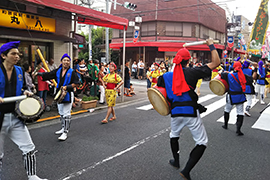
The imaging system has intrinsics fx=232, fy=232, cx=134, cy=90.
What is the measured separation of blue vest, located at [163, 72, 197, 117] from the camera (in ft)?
11.3

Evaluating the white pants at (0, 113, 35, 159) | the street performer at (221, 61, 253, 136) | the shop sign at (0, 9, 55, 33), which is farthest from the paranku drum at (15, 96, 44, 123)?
the shop sign at (0, 9, 55, 33)

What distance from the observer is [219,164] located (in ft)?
13.8

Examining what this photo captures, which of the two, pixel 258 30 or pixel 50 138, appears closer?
pixel 50 138

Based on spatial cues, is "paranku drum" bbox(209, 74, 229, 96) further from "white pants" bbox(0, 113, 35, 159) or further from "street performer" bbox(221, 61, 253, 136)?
"white pants" bbox(0, 113, 35, 159)

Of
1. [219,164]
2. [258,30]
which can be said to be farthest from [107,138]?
[258,30]

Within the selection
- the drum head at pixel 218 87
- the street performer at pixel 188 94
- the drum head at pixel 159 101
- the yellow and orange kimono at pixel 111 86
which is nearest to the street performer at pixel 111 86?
the yellow and orange kimono at pixel 111 86

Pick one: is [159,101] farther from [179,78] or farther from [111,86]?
[111,86]

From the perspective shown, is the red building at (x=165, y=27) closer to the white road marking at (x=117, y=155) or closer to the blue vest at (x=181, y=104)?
the white road marking at (x=117, y=155)

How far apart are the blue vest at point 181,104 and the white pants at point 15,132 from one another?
216 centimetres

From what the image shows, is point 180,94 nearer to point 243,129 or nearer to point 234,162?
point 234,162

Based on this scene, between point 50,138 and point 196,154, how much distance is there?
3703 millimetres

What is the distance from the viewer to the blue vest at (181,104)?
3.45 m

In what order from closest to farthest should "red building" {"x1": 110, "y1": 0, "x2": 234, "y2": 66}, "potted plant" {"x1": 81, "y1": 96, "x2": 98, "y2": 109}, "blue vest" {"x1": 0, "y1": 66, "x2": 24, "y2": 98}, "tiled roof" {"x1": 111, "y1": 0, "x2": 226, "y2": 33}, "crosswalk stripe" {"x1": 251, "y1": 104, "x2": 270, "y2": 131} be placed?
"blue vest" {"x1": 0, "y1": 66, "x2": 24, "y2": 98} < "crosswalk stripe" {"x1": 251, "y1": 104, "x2": 270, "y2": 131} < "potted plant" {"x1": 81, "y1": 96, "x2": 98, "y2": 109} < "red building" {"x1": 110, "y1": 0, "x2": 234, "y2": 66} < "tiled roof" {"x1": 111, "y1": 0, "x2": 226, "y2": 33}

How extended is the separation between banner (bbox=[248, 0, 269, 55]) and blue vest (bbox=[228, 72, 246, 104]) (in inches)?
481
